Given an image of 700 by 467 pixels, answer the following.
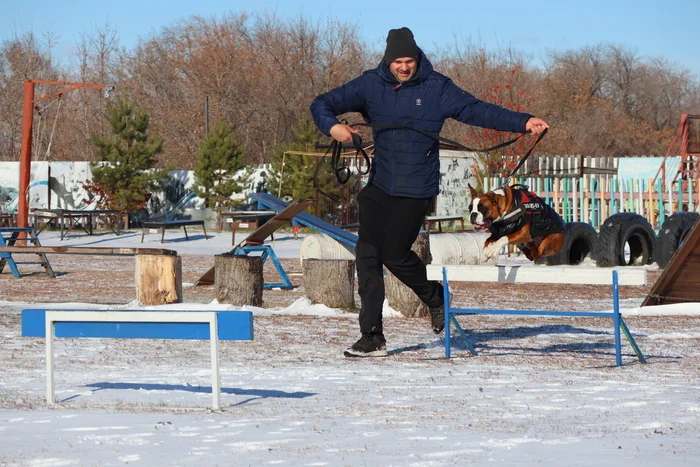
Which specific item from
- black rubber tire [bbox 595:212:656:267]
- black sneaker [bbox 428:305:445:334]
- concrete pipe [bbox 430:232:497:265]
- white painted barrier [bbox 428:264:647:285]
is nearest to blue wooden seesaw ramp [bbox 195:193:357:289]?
concrete pipe [bbox 430:232:497:265]

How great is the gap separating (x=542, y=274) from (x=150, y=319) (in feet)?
11.3

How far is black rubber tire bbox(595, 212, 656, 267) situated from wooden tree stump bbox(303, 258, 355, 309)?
7395 millimetres

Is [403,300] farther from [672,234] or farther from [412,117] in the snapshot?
[672,234]

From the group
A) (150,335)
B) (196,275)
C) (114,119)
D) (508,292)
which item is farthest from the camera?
(114,119)

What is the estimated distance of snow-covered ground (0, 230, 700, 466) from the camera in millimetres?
4082

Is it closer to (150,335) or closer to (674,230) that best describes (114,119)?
(674,230)

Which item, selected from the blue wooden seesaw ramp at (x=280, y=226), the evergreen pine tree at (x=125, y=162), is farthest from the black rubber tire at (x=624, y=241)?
the evergreen pine tree at (x=125, y=162)

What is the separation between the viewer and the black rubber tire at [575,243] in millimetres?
17484

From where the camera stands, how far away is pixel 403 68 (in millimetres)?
6520

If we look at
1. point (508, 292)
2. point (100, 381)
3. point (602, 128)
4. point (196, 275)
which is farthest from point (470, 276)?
point (602, 128)

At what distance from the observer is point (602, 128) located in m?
56.6

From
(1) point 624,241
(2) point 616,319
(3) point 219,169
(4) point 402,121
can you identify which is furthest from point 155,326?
(3) point 219,169

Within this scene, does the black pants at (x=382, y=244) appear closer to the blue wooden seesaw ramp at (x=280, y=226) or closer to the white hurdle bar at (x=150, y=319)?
the white hurdle bar at (x=150, y=319)

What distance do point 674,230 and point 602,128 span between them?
40.2 metres
